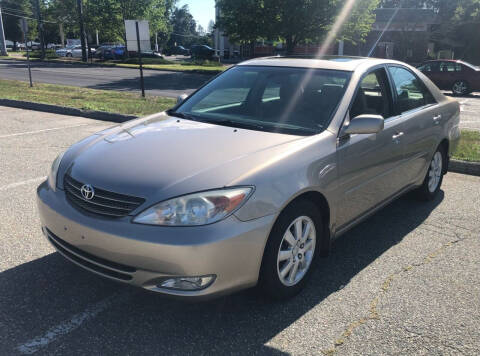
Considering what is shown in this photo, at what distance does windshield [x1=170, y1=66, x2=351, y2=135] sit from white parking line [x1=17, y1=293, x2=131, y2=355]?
158 centimetres

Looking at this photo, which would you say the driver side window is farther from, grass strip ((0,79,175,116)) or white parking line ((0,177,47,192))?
grass strip ((0,79,175,116))

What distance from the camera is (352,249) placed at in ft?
13.4

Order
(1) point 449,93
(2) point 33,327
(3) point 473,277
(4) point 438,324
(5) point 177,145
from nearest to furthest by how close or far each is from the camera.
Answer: (2) point 33,327, (4) point 438,324, (5) point 177,145, (3) point 473,277, (1) point 449,93

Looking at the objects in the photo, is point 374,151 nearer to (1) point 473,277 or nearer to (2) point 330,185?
(2) point 330,185

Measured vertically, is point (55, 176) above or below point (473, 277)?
above

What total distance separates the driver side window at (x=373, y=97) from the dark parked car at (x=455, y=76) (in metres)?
16.7

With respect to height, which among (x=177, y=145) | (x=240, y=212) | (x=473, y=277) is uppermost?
(x=177, y=145)

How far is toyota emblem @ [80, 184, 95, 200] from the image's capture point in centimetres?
280

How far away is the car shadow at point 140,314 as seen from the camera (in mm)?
2686

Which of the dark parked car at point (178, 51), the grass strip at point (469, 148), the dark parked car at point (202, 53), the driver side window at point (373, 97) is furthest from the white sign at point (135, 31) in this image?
the dark parked car at point (178, 51)

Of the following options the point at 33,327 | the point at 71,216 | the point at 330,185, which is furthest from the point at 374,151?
the point at 33,327

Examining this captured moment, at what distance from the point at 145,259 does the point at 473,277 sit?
2618 mm

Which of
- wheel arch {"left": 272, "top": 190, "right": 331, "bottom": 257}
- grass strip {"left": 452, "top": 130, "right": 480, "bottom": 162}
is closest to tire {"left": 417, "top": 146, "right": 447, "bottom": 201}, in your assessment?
grass strip {"left": 452, "top": 130, "right": 480, "bottom": 162}

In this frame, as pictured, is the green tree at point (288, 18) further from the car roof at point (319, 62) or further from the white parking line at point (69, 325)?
the white parking line at point (69, 325)
